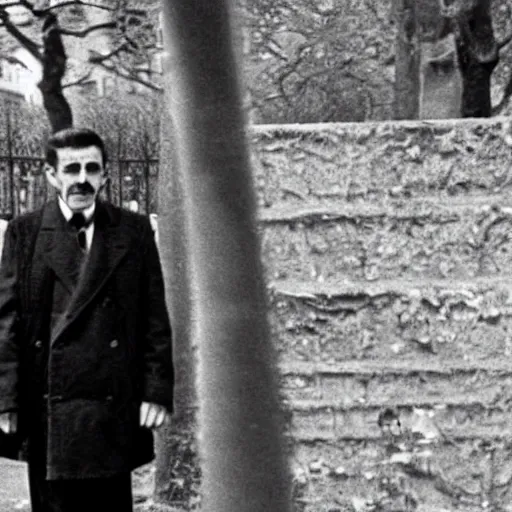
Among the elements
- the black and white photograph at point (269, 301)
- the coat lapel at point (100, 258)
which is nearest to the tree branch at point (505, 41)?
the black and white photograph at point (269, 301)

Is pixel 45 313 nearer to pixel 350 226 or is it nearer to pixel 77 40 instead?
pixel 350 226

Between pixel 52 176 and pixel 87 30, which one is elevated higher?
pixel 87 30

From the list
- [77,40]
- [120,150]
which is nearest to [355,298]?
[120,150]

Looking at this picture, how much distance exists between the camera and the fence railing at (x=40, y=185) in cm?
1716

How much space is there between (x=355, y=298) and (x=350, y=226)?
314mm

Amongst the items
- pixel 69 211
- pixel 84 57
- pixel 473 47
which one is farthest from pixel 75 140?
pixel 84 57

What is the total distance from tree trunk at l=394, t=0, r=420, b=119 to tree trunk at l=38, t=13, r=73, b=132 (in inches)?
369

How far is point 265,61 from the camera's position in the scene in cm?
1141

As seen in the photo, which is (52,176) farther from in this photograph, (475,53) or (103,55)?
(103,55)

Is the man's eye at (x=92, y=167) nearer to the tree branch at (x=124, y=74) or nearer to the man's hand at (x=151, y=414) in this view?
the man's hand at (x=151, y=414)

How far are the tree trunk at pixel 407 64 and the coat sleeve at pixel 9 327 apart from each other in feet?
12.7

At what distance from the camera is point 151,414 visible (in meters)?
4.95

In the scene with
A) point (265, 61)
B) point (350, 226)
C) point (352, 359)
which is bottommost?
point (352, 359)

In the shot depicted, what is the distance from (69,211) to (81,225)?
Result: 0.07m
